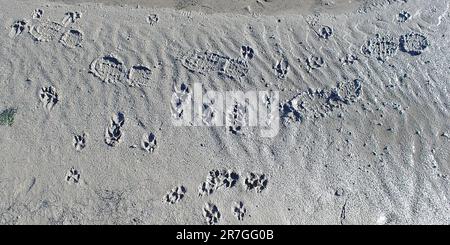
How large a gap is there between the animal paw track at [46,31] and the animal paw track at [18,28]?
4.9 inches

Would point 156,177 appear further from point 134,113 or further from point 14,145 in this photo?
point 14,145

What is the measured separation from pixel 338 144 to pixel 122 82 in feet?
10.7

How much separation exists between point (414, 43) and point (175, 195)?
172 inches

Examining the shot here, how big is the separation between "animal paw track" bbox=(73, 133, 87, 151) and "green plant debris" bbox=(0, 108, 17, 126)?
0.96 metres

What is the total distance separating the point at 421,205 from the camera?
22.2ft

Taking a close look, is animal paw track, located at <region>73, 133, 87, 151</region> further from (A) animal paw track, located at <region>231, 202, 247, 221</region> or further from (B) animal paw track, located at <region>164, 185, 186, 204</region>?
(A) animal paw track, located at <region>231, 202, 247, 221</region>

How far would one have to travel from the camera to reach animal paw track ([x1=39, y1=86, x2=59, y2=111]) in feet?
23.7

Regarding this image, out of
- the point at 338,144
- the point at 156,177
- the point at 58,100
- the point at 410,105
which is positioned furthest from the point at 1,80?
the point at 410,105

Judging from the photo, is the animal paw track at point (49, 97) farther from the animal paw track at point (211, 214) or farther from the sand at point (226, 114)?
the animal paw track at point (211, 214)

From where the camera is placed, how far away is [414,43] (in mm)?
7828

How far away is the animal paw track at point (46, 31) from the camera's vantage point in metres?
7.71

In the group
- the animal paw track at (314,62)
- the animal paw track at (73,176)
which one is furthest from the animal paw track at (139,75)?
the animal paw track at (314,62)

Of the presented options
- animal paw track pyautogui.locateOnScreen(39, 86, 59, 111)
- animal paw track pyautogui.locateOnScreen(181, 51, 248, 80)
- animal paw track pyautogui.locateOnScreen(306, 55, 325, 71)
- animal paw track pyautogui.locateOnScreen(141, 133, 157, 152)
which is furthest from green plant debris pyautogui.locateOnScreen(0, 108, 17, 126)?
animal paw track pyautogui.locateOnScreen(306, 55, 325, 71)
